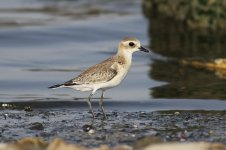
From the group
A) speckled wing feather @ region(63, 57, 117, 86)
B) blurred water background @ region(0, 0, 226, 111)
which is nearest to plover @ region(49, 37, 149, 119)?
speckled wing feather @ region(63, 57, 117, 86)

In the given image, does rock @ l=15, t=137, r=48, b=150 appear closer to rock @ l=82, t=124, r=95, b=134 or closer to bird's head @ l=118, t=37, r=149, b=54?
rock @ l=82, t=124, r=95, b=134

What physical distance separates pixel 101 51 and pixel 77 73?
3.15m

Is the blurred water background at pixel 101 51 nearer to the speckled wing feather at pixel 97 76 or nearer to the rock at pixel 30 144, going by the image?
the speckled wing feather at pixel 97 76

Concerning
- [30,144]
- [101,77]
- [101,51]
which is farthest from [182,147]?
[101,51]

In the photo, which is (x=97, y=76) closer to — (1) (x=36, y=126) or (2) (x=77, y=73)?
(1) (x=36, y=126)

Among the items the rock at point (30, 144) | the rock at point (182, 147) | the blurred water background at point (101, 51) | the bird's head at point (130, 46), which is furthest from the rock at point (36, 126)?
the rock at point (182, 147)

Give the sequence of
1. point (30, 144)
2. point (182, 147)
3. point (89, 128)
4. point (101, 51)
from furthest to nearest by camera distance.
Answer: point (101, 51), point (89, 128), point (30, 144), point (182, 147)

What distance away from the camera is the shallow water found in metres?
12.2

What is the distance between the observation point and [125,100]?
14.1 m

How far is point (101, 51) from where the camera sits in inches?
793

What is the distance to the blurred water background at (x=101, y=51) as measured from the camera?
1454cm

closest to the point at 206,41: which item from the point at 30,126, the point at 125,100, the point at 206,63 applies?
the point at 206,63

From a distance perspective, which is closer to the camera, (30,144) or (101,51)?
(30,144)

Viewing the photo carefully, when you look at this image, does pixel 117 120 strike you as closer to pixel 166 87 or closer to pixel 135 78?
pixel 166 87
